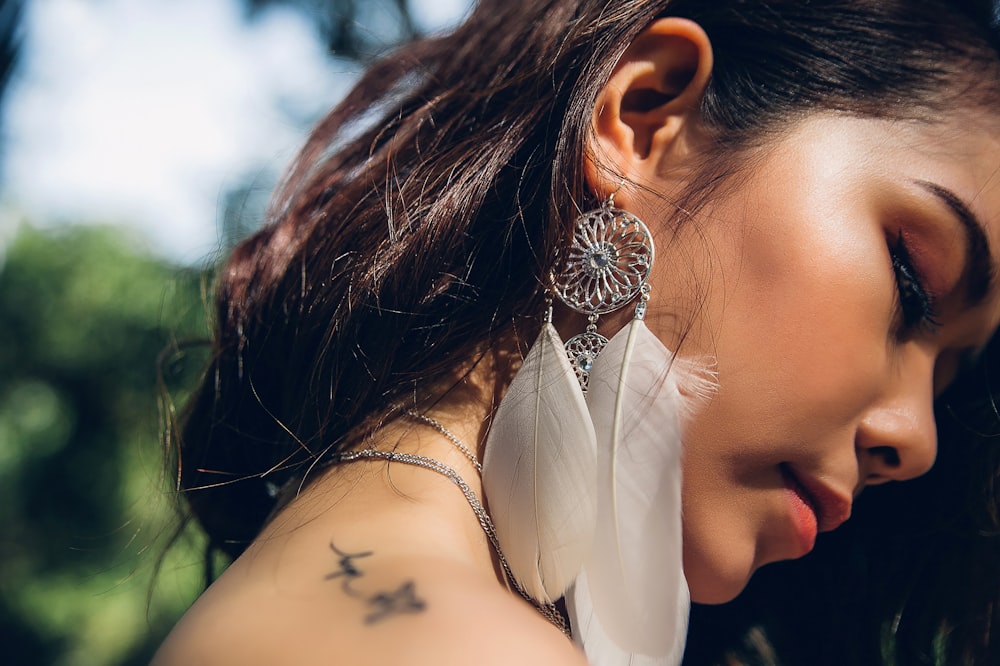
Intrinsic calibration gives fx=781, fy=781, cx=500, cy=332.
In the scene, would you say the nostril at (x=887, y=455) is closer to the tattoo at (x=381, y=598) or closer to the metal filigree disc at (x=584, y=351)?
the metal filigree disc at (x=584, y=351)

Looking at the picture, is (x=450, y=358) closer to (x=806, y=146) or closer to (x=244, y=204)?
(x=806, y=146)

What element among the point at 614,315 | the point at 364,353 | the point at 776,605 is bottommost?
the point at 776,605

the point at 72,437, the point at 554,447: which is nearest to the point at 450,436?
the point at 554,447

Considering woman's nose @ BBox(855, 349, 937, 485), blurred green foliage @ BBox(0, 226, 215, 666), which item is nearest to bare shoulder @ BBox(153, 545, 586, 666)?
woman's nose @ BBox(855, 349, 937, 485)

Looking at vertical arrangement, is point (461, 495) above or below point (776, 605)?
above

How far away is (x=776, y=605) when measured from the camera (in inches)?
93.1

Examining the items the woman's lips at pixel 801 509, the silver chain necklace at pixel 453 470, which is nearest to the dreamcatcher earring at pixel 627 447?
the silver chain necklace at pixel 453 470

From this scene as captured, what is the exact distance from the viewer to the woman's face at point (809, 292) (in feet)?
4.24

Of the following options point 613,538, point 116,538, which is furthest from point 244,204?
point 116,538

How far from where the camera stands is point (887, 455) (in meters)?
1.55

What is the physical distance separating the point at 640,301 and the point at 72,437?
6.57 meters

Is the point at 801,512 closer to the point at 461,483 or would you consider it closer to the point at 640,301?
the point at 640,301

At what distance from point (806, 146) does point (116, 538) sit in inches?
247

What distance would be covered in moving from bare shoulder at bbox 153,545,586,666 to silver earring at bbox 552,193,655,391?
0.44 m
